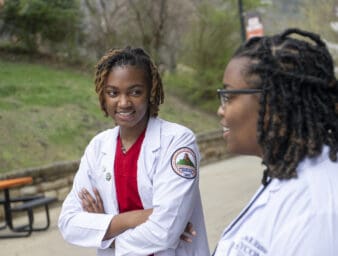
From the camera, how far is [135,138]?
2.46 metres

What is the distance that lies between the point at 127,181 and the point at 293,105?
1005mm

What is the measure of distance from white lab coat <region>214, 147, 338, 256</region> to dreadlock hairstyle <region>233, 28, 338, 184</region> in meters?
0.05

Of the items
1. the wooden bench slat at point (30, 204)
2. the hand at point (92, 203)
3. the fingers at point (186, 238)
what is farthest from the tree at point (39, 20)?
the fingers at point (186, 238)

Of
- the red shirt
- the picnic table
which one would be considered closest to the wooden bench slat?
the picnic table

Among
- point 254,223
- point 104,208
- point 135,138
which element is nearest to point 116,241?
point 104,208

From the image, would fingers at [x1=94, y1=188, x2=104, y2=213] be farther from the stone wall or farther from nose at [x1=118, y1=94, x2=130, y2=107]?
the stone wall

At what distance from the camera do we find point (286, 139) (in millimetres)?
1487

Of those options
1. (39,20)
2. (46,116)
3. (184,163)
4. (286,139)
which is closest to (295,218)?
(286,139)

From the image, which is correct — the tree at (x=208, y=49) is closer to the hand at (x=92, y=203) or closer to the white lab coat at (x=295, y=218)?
the hand at (x=92, y=203)

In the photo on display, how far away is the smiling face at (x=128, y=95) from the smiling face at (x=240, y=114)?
826 millimetres

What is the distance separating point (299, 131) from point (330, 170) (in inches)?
5.2

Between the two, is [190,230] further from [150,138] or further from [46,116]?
[46,116]

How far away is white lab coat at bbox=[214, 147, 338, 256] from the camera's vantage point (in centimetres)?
131

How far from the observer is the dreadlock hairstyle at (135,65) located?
247 cm
